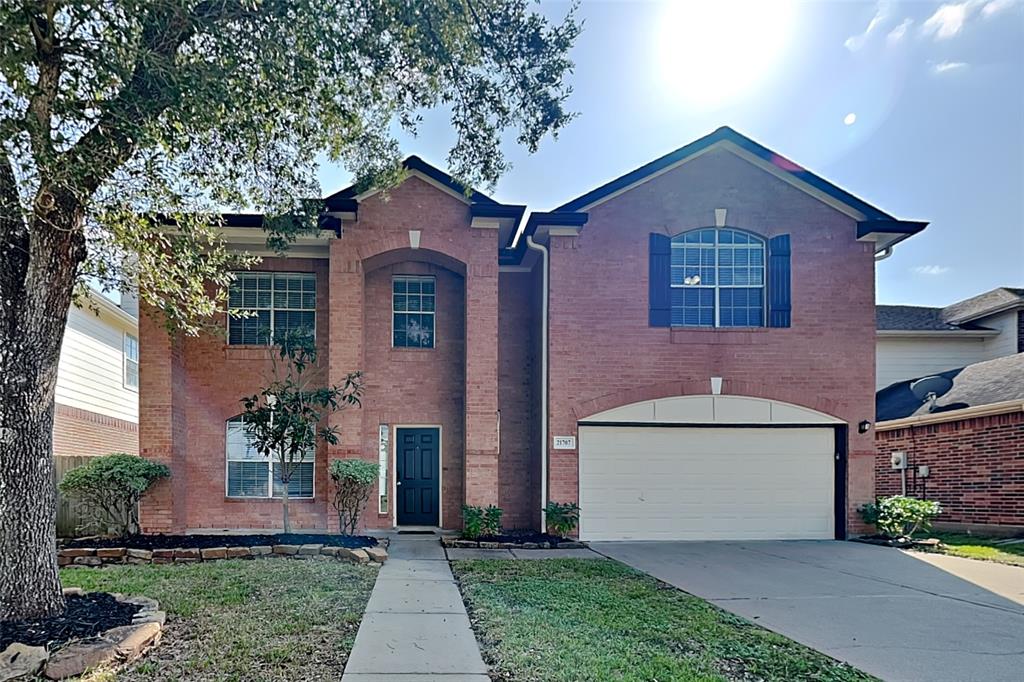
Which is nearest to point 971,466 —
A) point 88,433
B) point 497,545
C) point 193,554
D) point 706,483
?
point 706,483

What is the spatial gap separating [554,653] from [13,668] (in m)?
3.94

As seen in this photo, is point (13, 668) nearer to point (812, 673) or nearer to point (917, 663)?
point (812, 673)

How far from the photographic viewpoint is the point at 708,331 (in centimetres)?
1230

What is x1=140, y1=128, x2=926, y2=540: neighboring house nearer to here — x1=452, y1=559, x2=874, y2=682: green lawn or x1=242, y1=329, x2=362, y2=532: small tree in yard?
x1=242, y1=329, x2=362, y2=532: small tree in yard

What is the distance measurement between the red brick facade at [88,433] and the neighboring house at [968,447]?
59.8ft

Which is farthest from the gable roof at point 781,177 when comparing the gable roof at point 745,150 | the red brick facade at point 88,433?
the red brick facade at point 88,433

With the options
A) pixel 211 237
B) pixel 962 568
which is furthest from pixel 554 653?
pixel 962 568

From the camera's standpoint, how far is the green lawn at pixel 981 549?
10.2 meters

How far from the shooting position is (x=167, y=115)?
5848mm

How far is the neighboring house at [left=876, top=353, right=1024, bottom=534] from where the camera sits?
1222cm

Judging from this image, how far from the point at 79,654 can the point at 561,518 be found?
7.88 m

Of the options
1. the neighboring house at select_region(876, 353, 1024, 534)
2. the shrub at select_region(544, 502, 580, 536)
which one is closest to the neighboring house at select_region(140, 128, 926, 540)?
the shrub at select_region(544, 502, 580, 536)

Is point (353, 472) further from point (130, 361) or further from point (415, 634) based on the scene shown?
point (130, 361)

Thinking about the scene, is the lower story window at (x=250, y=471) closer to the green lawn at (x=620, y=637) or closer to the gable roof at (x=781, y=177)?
the green lawn at (x=620, y=637)
